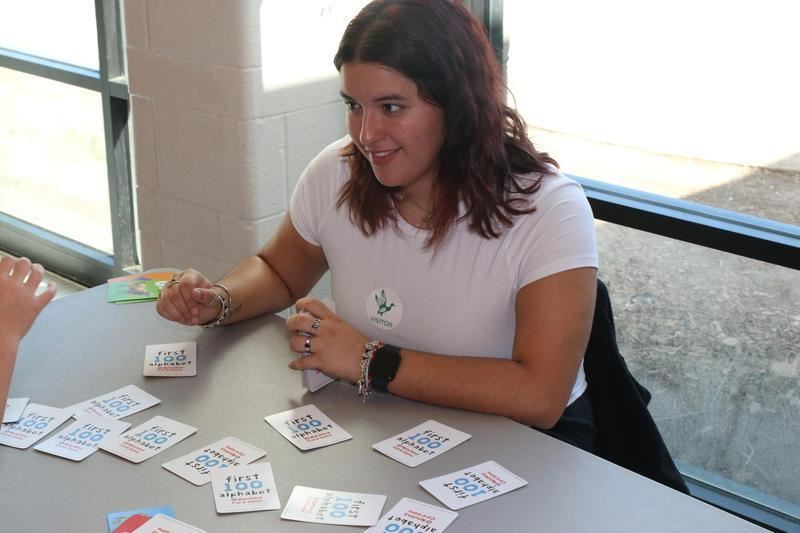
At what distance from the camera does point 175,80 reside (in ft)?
9.23

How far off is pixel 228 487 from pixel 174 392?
33 cm

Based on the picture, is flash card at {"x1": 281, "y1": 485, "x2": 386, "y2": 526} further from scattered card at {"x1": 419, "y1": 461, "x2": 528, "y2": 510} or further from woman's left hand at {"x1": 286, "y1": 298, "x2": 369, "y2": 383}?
woman's left hand at {"x1": 286, "y1": 298, "x2": 369, "y2": 383}

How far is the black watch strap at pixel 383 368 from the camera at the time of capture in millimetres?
1655

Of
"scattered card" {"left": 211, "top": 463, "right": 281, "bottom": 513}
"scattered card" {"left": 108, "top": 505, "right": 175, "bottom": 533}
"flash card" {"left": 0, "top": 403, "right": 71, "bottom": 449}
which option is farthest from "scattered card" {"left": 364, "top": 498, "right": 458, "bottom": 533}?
"flash card" {"left": 0, "top": 403, "right": 71, "bottom": 449}

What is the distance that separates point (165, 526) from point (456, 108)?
3.03 feet

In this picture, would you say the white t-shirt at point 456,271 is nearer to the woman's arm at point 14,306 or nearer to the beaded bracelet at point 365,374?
the beaded bracelet at point 365,374

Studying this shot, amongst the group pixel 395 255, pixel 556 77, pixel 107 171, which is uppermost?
pixel 556 77

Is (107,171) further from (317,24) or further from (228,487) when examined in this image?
(228,487)

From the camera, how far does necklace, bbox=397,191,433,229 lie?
186 cm

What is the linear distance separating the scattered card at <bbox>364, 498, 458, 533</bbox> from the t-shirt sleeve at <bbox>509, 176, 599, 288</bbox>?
0.53 m

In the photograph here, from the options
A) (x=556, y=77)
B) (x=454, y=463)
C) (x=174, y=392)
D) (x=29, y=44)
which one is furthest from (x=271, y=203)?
(x=29, y=44)

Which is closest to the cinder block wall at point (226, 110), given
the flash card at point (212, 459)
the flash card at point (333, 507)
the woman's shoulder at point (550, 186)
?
the woman's shoulder at point (550, 186)

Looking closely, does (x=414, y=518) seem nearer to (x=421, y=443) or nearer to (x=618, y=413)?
(x=421, y=443)

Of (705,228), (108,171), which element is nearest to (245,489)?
(705,228)
